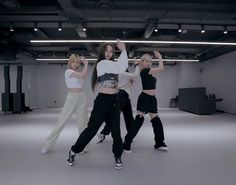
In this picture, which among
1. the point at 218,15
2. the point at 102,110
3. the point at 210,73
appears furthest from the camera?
the point at 210,73

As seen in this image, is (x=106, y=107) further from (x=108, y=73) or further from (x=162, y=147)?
(x=162, y=147)

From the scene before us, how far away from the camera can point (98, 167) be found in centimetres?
344

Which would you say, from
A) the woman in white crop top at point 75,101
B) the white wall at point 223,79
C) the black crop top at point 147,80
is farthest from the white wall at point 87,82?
the woman in white crop top at point 75,101

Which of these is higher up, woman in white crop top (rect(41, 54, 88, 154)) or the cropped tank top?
the cropped tank top

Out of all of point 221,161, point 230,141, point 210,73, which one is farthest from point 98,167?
point 210,73

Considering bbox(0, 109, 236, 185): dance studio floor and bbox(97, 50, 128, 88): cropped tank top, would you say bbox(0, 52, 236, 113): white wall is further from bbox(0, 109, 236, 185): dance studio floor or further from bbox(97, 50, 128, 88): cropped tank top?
bbox(97, 50, 128, 88): cropped tank top

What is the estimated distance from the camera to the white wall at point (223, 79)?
12328mm

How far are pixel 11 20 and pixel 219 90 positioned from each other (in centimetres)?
1015

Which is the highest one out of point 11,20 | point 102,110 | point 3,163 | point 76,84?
point 11,20

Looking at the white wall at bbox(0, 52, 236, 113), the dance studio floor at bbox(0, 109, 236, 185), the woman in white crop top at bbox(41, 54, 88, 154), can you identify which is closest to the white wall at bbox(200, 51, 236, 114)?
the white wall at bbox(0, 52, 236, 113)

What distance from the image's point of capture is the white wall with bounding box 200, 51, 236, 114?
12.3 meters

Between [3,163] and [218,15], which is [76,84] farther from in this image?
[218,15]

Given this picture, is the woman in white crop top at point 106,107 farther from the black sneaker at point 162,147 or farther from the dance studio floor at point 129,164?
the black sneaker at point 162,147

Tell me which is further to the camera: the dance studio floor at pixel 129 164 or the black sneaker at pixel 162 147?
the black sneaker at pixel 162 147
